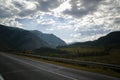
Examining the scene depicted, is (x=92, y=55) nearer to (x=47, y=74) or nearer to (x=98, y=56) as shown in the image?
(x=98, y=56)

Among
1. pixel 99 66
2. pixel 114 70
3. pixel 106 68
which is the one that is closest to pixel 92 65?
pixel 99 66

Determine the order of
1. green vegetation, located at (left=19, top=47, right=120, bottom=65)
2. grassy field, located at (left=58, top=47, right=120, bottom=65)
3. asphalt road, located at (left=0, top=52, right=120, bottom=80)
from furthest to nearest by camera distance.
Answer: green vegetation, located at (left=19, top=47, right=120, bottom=65) → grassy field, located at (left=58, top=47, right=120, bottom=65) → asphalt road, located at (left=0, top=52, right=120, bottom=80)

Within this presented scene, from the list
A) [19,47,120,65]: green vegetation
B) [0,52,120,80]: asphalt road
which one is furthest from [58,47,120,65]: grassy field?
[0,52,120,80]: asphalt road

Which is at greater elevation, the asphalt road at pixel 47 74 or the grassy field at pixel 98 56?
the grassy field at pixel 98 56

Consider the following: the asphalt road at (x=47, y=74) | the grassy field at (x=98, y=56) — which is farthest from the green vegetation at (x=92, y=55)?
Answer: the asphalt road at (x=47, y=74)

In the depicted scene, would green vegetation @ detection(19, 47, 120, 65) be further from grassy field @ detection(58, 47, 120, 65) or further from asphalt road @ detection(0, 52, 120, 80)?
asphalt road @ detection(0, 52, 120, 80)

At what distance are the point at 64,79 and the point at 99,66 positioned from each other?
29.4ft

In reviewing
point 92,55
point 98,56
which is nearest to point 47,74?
point 98,56

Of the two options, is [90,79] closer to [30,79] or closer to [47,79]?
[47,79]

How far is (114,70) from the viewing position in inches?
682

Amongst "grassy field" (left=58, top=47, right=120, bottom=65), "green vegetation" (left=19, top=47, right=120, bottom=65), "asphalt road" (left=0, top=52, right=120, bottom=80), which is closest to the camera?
"asphalt road" (left=0, top=52, right=120, bottom=80)

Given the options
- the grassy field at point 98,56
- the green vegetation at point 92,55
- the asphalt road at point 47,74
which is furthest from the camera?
the green vegetation at point 92,55

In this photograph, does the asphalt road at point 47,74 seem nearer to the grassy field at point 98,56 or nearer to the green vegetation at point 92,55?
the green vegetation at point 92,55

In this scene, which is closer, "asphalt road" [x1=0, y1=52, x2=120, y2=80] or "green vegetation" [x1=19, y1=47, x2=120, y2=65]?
"asphalt road" [x1=0, y1=52, x2=120, y2=80]
